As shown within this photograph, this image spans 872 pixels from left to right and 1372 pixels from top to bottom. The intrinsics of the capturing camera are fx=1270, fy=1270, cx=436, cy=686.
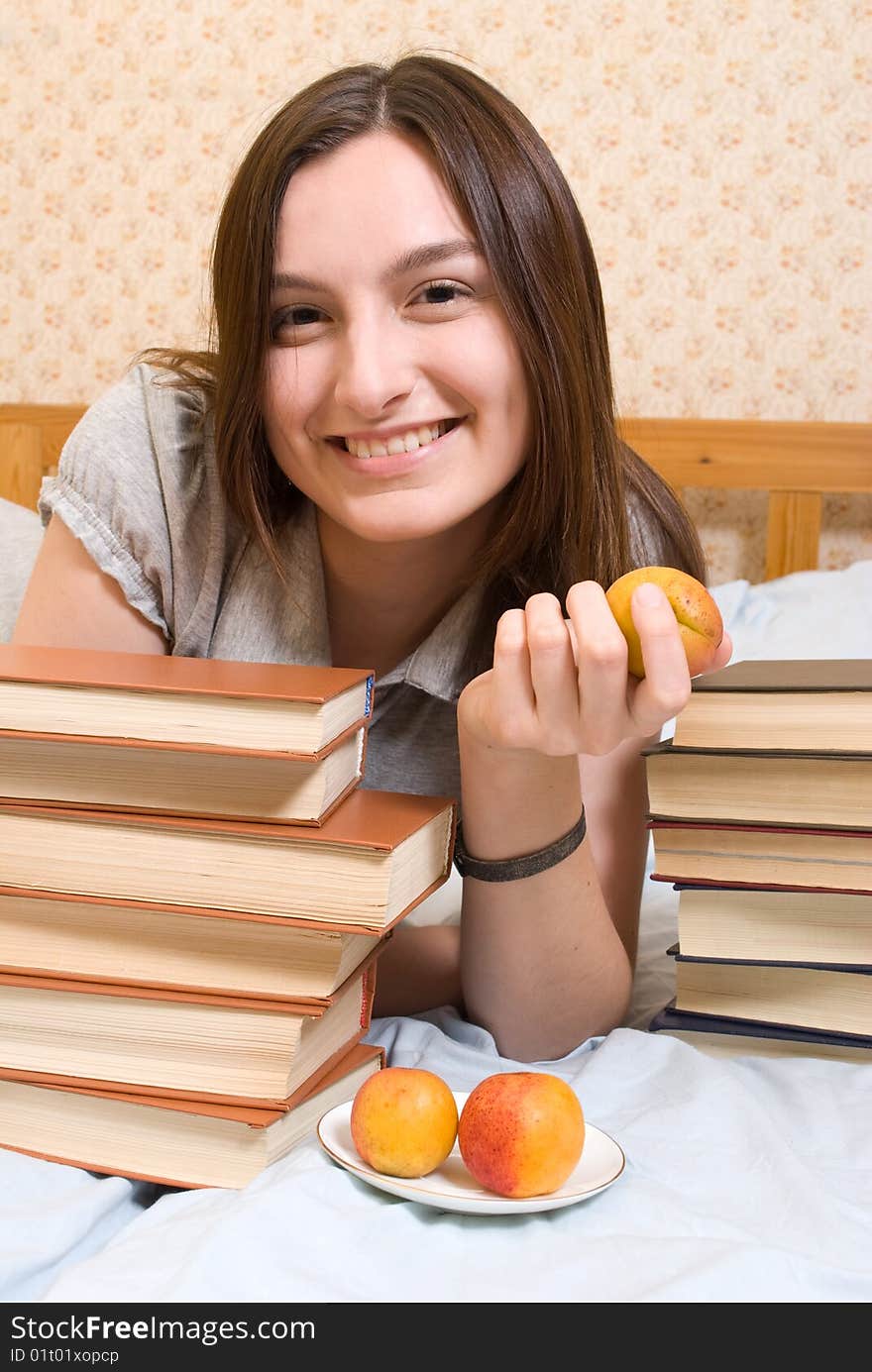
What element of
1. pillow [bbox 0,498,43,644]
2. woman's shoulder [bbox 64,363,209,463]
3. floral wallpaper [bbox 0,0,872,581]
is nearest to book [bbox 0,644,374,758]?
woman's shoulder [bbox 64,363,209,463]

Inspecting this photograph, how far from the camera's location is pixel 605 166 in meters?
2.12

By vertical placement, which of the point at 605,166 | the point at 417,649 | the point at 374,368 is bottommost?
the point at 417,649

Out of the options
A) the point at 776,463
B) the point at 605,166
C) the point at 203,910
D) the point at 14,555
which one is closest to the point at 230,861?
the point at 203,910

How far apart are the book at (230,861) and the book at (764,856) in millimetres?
217

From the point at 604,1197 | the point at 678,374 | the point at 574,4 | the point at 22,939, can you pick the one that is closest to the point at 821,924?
the point at 604,1197

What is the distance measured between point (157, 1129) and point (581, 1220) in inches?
10.1

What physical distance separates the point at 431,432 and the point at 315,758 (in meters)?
0.38

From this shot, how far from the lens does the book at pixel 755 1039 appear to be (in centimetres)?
91

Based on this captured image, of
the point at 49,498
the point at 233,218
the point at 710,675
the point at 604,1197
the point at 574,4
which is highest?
the point at 574,4

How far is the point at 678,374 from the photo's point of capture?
2.16 meters

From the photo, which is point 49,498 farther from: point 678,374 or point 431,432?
point 678,374

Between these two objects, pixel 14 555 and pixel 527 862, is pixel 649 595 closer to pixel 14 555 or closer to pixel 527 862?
pixel 527 862

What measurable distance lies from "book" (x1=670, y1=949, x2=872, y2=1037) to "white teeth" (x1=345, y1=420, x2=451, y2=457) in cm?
43

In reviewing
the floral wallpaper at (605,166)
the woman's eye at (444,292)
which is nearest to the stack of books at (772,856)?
the woman's eye at (444,292)
